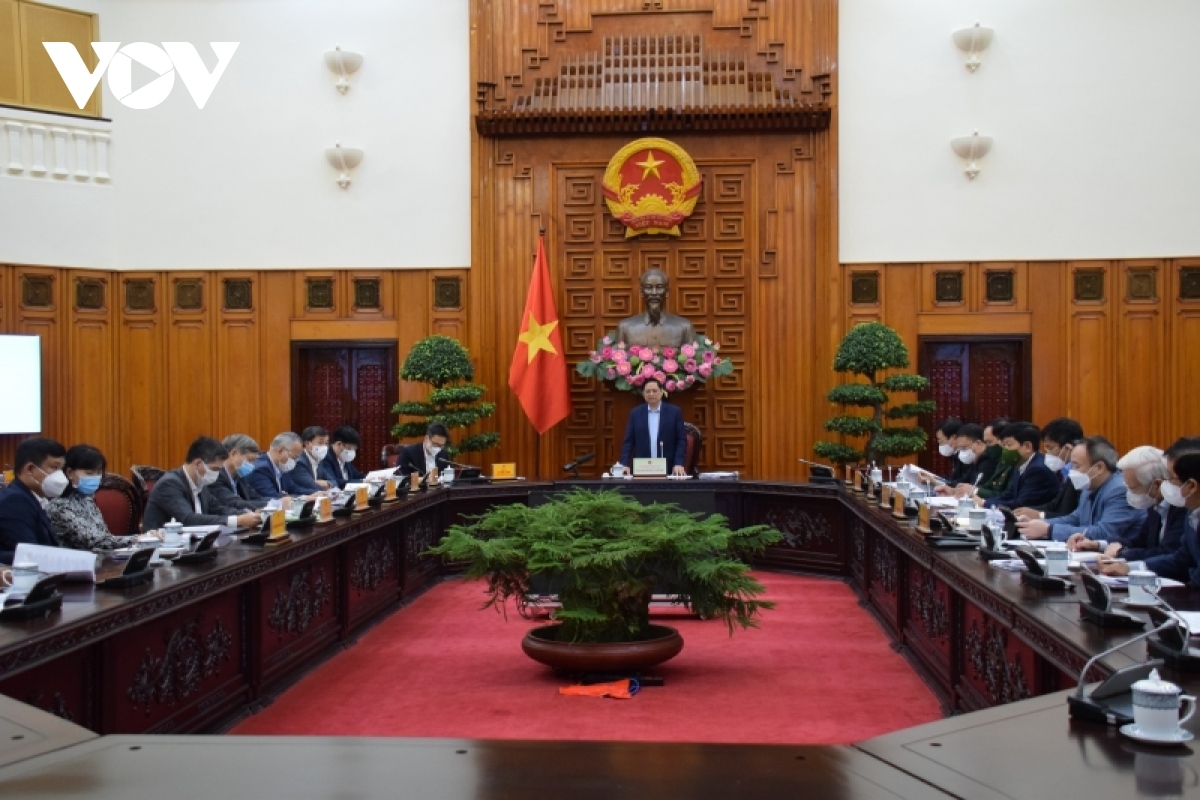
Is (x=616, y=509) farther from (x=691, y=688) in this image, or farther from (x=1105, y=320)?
(x=1105, y=320)

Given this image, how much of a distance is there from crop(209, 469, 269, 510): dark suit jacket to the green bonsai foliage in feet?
5.90

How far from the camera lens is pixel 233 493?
653 centimetres

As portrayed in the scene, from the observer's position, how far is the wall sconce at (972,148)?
1023 centimetres

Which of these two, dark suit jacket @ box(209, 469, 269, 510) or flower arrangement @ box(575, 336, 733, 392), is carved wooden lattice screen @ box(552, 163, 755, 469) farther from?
dark suit jacket @ box(209, 469, 269, 510)

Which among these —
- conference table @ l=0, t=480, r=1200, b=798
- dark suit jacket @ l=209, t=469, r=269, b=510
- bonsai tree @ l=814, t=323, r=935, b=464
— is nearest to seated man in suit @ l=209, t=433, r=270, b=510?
dark suit jacket @ l=209, t=469, r=269, b=510

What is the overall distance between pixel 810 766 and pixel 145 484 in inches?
231

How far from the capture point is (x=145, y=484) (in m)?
6.87

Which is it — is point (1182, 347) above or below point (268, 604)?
above

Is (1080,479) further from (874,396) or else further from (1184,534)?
(874,396)

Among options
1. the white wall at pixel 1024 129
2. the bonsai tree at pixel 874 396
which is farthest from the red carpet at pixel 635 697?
the white wall at pixel 1024 129

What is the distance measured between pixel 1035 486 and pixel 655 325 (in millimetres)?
4138

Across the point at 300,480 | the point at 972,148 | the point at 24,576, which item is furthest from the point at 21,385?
the point at 972,148

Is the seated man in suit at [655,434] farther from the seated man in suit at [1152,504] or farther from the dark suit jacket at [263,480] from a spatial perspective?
the seated man in suit at [1152,504]

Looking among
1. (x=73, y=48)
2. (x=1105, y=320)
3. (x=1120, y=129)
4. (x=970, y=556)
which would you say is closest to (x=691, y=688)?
(x=970, y=556)
